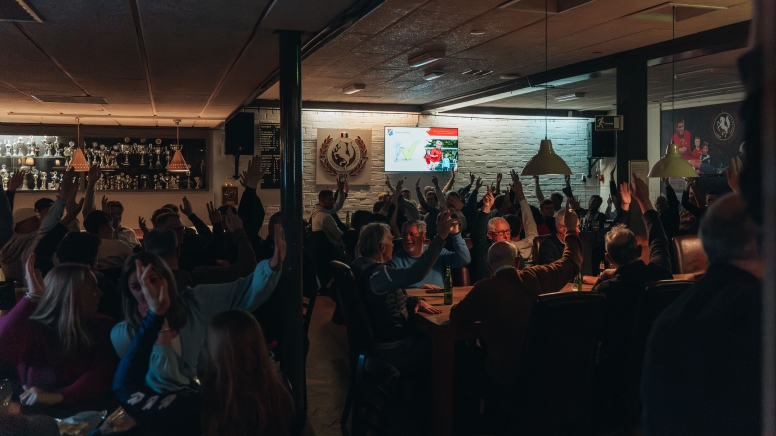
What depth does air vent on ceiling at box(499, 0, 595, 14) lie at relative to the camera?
4.50 metres

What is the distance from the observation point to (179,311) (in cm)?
245

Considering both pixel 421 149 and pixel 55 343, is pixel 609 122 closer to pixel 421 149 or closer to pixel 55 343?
pixel 421 149

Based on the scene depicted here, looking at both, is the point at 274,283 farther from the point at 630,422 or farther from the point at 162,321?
the point at 630,422

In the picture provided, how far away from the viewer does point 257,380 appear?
6.56ft

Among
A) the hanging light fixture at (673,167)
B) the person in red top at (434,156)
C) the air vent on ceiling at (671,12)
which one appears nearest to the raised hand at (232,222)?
the hanging light fixture at (673,167)

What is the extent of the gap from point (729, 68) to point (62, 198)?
277 inches

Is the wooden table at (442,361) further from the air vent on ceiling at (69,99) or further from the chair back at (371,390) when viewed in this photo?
the air vent on ceiling at (69,99)

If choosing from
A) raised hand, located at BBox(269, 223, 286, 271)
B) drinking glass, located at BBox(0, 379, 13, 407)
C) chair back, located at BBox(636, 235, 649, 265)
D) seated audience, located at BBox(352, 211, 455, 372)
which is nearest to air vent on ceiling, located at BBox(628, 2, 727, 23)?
chair back, located at BBox(636, 235, 649, 265)

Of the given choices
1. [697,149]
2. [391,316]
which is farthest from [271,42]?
[697,149]

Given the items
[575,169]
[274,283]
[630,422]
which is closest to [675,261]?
[630,422]

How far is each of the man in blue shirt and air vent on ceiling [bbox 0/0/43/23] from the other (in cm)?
260

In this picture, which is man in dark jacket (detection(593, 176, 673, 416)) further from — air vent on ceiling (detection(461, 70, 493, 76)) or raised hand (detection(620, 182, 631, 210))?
air vent on ceiling (detection(461, 70, 493, 76))

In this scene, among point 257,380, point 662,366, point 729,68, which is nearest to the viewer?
point 662,366

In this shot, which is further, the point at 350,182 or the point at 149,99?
the point at 350,182
